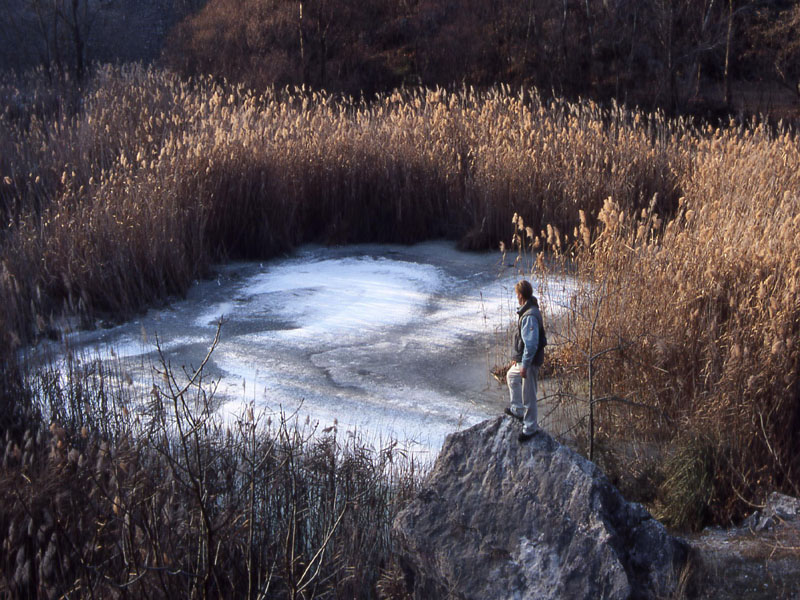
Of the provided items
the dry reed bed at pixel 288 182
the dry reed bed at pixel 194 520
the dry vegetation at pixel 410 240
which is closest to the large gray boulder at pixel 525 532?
the dry reed bed at pixel 194 520

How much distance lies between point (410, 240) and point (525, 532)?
5967 millimetres

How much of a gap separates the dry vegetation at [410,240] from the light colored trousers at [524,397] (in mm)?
874

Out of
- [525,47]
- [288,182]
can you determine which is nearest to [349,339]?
[288,182]

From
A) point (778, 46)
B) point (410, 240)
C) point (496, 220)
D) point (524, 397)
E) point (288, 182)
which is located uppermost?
point (778, 46)

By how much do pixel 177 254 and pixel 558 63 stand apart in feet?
58.0

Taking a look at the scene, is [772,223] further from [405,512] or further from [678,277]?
[405,512]

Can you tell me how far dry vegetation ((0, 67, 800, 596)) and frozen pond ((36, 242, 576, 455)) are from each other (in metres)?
0.49

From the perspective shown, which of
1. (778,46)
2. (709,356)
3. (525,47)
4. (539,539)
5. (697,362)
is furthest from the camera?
(525,47)

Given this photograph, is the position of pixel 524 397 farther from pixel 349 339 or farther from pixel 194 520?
pixel 349 339

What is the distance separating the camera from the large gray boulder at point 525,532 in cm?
303

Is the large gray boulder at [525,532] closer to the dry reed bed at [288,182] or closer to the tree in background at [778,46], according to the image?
the dry reed bed at [288,182]

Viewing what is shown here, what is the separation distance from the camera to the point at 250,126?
392 inches

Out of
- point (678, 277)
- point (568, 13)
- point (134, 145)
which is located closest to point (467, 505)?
point (678, 277)

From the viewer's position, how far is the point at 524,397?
10.8 ft
